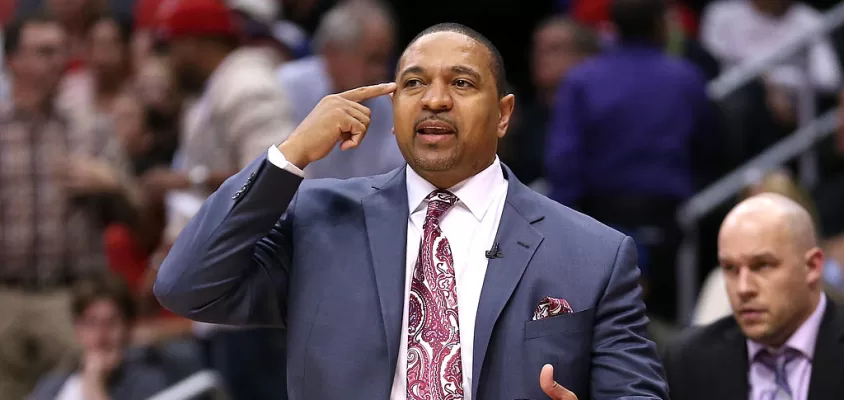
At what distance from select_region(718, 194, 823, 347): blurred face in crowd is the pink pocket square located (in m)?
1.21

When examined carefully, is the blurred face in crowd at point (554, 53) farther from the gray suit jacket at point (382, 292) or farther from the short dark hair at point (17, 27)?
the gray suit jacket at point (382, 292)

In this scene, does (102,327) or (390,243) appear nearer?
(390,243)

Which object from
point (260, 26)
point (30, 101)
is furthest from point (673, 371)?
point (30, 101)

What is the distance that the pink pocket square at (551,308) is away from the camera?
3.42 m

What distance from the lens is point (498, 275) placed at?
3451mm

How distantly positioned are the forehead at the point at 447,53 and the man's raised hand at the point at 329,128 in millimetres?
92

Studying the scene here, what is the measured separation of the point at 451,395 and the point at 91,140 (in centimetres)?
440

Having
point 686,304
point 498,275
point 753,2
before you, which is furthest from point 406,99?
point 753,2

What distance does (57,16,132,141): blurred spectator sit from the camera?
28.1 feet

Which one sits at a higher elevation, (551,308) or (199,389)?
(551,308)

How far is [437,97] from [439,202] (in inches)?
11.0

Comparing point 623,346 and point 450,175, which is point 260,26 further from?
point 623,346

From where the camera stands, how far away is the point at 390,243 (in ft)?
A: 11.6

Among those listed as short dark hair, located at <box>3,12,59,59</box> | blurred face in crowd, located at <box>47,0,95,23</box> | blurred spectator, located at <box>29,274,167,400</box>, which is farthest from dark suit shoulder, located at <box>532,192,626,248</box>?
blurred face in crowd, located at <box>47,0,95,23</box>
